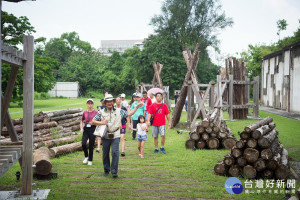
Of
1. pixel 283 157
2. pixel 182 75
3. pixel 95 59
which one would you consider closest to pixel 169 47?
pixel 182 75

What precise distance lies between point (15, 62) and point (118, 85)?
54.1m

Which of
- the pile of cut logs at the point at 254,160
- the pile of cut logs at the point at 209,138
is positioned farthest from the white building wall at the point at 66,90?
the pile of cut logs at the point at 254,160

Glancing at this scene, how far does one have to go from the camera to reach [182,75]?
4647cm

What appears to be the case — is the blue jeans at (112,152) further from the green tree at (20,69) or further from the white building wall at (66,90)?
the white building wall at (66,90)

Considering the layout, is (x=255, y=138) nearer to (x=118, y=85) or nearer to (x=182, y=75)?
(x=182, y=75)

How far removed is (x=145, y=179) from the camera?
7.91m

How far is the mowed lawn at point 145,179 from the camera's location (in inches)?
265

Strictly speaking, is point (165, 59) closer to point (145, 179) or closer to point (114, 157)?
point (114, 157)

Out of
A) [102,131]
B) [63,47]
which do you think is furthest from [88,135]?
[63,47]

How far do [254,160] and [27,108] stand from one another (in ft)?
16.0

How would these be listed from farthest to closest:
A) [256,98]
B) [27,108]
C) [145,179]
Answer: [256,98] → [145,179] → [27,108]

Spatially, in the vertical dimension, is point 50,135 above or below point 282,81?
below

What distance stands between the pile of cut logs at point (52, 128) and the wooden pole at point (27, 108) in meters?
4.54

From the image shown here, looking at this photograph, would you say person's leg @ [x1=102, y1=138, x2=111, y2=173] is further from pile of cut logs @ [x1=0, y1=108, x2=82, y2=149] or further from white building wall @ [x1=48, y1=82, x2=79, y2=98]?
white building wall @ [x1=48, y1=82, x2=79, y2=98]
